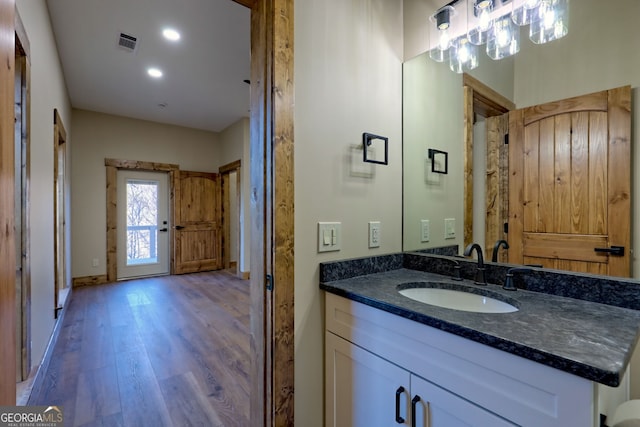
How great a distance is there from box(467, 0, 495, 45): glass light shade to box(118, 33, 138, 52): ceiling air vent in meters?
2.95

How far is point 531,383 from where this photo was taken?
0.70m

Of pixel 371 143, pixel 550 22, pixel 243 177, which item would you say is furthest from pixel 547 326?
pixel 243 177

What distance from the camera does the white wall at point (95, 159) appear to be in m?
4.73

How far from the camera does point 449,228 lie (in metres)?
1.60

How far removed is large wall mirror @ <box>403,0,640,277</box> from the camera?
1023mm

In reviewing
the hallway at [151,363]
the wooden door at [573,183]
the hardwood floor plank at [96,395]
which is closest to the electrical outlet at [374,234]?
the wooden door at [573,183]

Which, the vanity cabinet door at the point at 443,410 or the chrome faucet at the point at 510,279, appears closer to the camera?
the vanity cabinet door at the point at 443,410

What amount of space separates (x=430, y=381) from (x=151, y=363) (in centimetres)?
226

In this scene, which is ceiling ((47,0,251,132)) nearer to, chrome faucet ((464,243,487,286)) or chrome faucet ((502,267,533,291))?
chrome faucet ((464,243,487,286))

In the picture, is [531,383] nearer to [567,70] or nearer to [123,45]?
[567,70]

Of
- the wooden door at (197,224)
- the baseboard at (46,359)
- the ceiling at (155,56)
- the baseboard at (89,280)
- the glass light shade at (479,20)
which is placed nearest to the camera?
the glass light shade at (479,20)

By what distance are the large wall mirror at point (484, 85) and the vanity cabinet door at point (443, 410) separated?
706 millimetres

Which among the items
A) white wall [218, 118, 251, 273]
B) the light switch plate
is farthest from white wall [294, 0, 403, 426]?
white wall [218, 118, 251, 273]

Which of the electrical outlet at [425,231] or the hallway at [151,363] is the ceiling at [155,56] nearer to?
the electrical outlet at [425,231]
